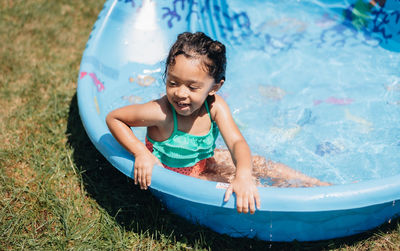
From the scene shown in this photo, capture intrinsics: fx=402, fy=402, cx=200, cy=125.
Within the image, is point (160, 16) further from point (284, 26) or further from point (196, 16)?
point (284, 26)

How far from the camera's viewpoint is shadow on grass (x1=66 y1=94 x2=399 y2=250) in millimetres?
2275

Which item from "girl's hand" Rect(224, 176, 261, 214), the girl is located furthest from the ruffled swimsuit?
"girl's hand" Rect(224, 176, 261, 214)

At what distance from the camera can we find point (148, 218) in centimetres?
236

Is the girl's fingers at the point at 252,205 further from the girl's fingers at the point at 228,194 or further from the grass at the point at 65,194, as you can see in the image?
the grass at the point at 65,194

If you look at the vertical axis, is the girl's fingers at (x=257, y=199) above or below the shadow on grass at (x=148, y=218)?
above

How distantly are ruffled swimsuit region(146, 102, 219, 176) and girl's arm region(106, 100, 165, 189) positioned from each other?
5.0 inches

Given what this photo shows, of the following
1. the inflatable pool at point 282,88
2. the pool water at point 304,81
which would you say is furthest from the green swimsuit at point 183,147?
the pool water at point 304,81

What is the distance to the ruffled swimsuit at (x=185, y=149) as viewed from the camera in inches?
91.9

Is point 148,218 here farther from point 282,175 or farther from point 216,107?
point 282,175

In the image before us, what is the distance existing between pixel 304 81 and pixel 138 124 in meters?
1.94

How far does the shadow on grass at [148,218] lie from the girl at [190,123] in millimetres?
293

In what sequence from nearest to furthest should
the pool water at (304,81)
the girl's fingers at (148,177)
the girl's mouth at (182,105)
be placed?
1. the girl's fingers at (148,177)
2. the girl's mouth at (182,105)
3. the pool water at (304,81)

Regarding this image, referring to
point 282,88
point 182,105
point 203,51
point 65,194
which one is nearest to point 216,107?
point 182,105

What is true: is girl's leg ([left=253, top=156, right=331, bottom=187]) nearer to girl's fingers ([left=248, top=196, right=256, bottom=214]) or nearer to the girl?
the girl
